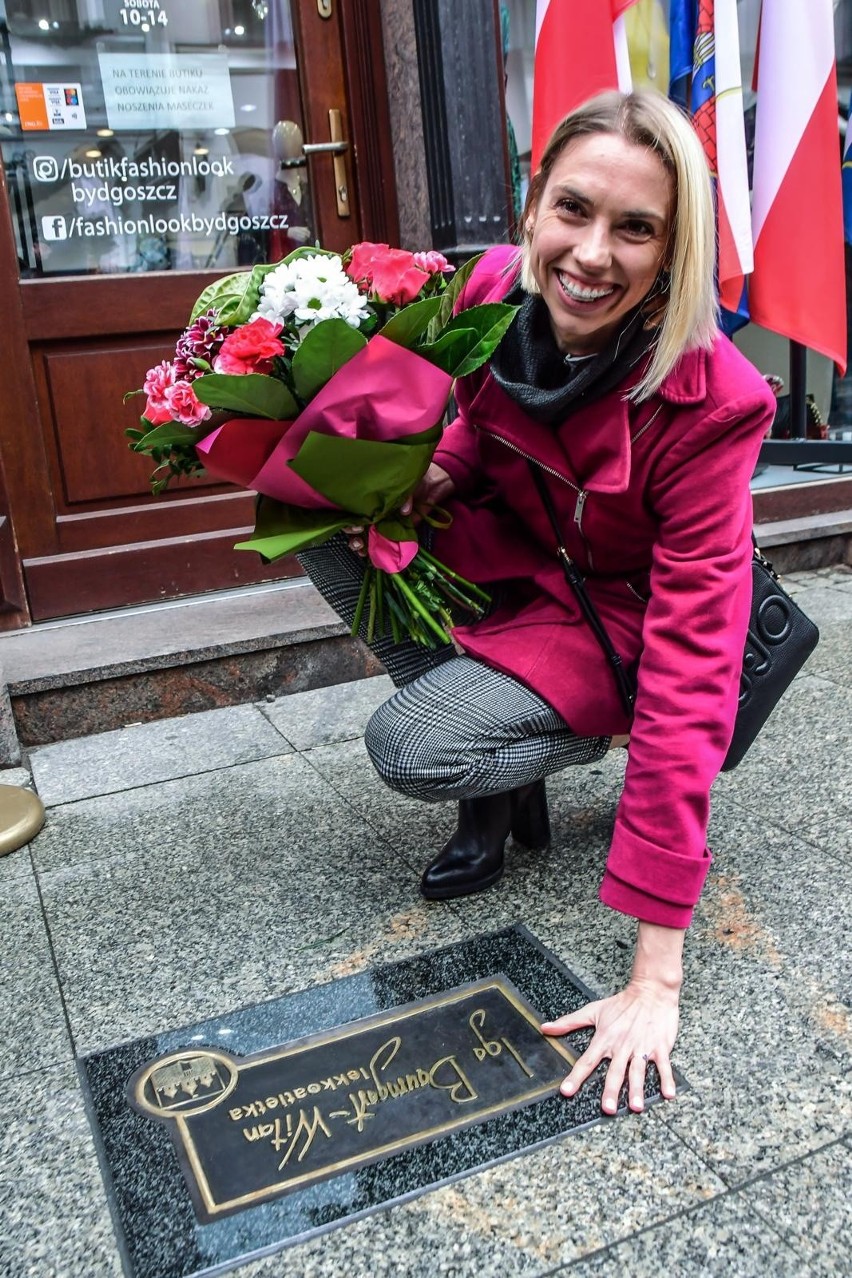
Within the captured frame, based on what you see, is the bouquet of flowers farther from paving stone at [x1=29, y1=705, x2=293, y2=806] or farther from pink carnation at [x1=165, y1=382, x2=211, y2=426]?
paving stone at [x1=29, y1=705, x2=293, y2=806]

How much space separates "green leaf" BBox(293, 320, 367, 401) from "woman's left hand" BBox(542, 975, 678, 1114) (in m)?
1.12

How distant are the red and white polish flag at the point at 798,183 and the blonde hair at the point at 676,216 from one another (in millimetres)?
2387

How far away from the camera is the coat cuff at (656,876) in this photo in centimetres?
165

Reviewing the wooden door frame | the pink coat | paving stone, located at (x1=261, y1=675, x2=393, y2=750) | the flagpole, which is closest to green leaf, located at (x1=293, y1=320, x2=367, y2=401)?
the pink coat

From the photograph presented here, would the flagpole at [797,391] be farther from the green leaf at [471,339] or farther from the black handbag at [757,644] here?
the green leaf at [471,339]

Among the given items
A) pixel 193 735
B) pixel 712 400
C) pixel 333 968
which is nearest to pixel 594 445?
pixel 712 400

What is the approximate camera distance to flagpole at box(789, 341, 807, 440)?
4957mm

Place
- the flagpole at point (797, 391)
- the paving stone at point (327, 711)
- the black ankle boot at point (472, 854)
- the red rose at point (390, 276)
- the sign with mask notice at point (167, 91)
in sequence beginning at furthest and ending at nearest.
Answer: the flagpole at point (797, 391), the sign with mask notice at point (167, 91), the paving stone at point (327, 711), the black ankle boot at point (472, 854), the red rose at point (390, 276)

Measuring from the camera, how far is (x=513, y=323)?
196 centimetres

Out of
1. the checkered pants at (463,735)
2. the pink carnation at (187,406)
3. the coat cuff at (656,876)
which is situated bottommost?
the coat cuff at (656,876)

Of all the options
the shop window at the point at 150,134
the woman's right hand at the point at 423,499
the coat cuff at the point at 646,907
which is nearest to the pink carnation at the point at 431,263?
the woman's right hand at the point at 423,499

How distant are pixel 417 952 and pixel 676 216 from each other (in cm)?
137

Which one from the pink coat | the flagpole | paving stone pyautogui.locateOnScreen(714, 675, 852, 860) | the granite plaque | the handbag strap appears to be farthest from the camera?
the flagpole

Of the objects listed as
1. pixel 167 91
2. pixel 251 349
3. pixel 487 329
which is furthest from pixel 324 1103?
pixel 167 91
